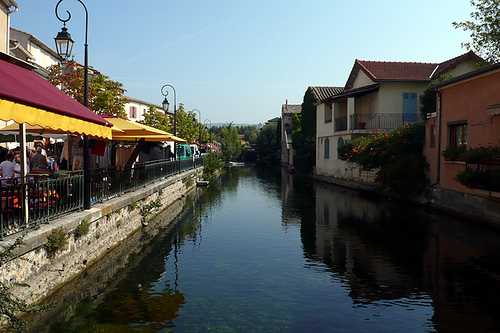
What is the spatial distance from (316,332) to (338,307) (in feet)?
3.90

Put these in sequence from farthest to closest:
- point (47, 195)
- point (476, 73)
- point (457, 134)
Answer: point (457, 134) → point (476, 73) → point (47, 195)

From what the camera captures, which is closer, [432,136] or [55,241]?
[55,241]

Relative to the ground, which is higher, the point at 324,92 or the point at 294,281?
the point at 324,92

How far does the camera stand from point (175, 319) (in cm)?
712

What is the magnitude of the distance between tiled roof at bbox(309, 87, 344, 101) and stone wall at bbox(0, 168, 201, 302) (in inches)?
1209

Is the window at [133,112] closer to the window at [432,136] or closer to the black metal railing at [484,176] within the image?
the window at [432,136]

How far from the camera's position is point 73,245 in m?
8.70

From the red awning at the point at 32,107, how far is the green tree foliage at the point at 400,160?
16457 millimetres

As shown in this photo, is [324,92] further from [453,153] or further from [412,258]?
[412,258]

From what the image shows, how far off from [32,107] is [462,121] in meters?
16.8

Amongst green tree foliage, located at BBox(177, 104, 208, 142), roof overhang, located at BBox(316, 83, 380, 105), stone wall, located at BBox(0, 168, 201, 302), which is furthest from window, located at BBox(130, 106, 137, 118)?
stone wall, located at BBox(0, 168, 201, 302)

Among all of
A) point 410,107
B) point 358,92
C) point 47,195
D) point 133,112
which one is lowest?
point 47,195

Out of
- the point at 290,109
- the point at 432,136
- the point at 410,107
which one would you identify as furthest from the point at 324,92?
the point at 290,109

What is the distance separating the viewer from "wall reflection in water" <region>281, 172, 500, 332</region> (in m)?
7.77
